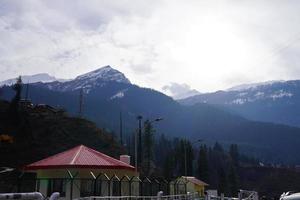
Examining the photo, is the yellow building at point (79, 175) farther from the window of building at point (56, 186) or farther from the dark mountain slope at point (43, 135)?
the dark mountain slope at point (43, 135)

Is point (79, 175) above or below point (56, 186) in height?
above

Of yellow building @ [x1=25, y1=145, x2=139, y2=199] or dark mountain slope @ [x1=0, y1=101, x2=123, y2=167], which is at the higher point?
dark mountain slope @ [x1=0, y1=101, x2=123, y2=167]

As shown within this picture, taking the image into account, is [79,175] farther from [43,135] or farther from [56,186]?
[43,135]

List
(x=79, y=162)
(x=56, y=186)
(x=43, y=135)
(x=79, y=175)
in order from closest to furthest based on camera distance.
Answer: (x=79, y=175) < (x=79, y=162) < (x=56, y=186) < (x=43, y=135)

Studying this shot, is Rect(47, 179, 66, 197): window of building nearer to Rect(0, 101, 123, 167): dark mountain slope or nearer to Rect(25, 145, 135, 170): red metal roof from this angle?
Rect(25, 145, 135, 170): red metal roof

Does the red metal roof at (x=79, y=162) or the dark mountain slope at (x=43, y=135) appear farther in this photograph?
the dark mountain slope at (x=43, y=135)

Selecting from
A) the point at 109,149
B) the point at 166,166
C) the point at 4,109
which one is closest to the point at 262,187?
the point at 166,166

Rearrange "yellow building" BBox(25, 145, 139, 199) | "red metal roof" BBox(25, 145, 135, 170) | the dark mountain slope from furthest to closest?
1. the dark mountain slope
2. "red metal roof" BBox(25, 145, 135, 170)
3. "yellow building" BBox(25, 145, 139, 199)

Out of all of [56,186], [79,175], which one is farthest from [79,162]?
[56,186]

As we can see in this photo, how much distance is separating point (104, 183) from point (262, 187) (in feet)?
548

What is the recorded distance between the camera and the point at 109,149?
101 meters

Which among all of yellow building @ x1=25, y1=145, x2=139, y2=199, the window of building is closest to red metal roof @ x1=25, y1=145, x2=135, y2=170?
yellow building @ x1=25, y1=145, x2=139, y2=199

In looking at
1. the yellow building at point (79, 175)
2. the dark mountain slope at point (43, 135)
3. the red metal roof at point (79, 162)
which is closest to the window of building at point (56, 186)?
the yellow building at point (79, 175)

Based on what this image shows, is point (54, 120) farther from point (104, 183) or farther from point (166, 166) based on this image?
point (104, 183)
